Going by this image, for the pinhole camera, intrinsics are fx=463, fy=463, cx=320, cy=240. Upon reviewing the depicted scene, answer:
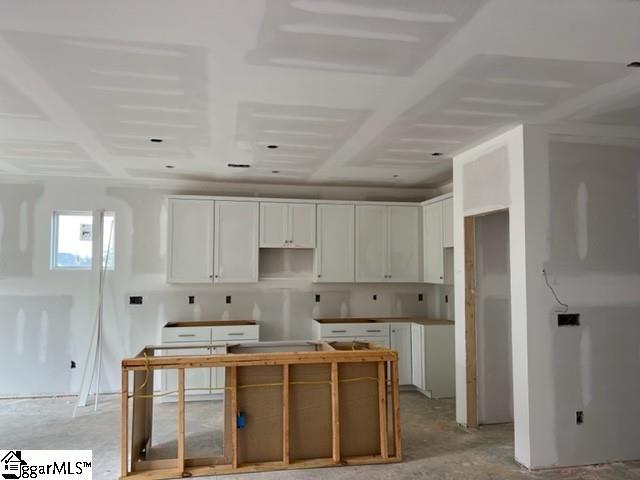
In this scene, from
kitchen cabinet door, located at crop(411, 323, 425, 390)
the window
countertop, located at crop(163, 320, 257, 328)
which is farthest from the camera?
the window

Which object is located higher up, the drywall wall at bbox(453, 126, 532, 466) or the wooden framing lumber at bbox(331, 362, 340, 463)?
the drywall wall at bbox(453, 126, 532, 466)

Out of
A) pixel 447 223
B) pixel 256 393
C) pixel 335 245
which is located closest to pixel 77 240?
pixel 335 245

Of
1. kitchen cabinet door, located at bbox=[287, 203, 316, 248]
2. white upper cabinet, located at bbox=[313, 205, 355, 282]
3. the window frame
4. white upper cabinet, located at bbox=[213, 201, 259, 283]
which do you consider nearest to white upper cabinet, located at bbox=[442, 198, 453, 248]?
white upper cabinet, located at bbox=[313, 205, 355, 282]

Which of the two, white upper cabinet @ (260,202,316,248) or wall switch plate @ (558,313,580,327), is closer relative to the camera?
wall switch plate @ (558,313,580,327)

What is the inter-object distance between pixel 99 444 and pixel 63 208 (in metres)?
2.97

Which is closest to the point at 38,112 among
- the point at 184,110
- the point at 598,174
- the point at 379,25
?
the point at 184,110

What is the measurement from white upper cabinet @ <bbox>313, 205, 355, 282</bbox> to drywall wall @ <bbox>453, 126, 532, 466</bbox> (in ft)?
5.46

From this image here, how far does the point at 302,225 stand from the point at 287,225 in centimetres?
19

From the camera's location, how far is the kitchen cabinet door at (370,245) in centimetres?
591

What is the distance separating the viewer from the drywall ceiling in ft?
6.46

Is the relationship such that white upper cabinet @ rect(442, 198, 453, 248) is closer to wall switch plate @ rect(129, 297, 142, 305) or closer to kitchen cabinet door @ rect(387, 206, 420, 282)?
kitchen cabinet door @ rect(387, 206, 420, 282)

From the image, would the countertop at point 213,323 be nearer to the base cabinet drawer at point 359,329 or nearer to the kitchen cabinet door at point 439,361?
the base cabinet drawer at point 359,329

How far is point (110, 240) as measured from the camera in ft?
18.7

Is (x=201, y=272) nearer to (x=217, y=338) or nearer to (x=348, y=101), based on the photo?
(x=217, y=338)
